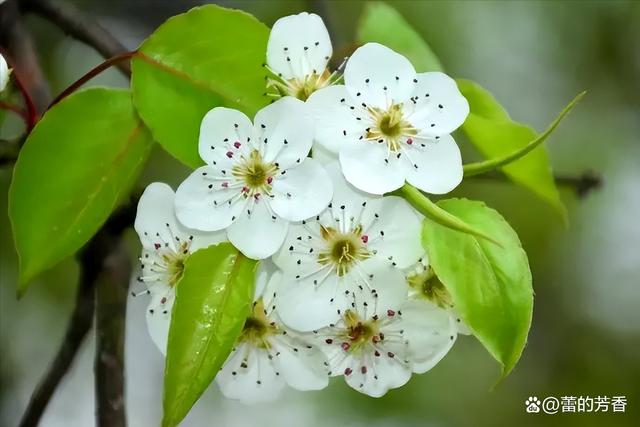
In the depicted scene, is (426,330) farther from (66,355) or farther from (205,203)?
(66,355)

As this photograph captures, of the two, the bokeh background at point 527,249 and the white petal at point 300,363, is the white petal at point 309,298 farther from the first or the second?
the bokeh background at point 527,249

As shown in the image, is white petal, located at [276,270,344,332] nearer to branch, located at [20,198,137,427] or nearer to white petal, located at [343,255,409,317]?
white petal, located at [343,255,409,317]

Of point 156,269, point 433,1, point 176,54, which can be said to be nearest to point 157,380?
point 156,269

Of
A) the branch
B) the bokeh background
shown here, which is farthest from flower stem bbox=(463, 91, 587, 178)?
the branch

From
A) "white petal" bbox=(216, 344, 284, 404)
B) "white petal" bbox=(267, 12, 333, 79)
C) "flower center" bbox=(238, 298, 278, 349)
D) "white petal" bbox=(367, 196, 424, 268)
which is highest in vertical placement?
"white petal" bbox=(267, 12, 333, 79)

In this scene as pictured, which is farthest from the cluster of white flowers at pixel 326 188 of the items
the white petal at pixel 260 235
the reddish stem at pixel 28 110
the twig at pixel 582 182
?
the twig at pixel 582 182

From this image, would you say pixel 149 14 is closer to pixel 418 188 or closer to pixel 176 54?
pixel 176 54
